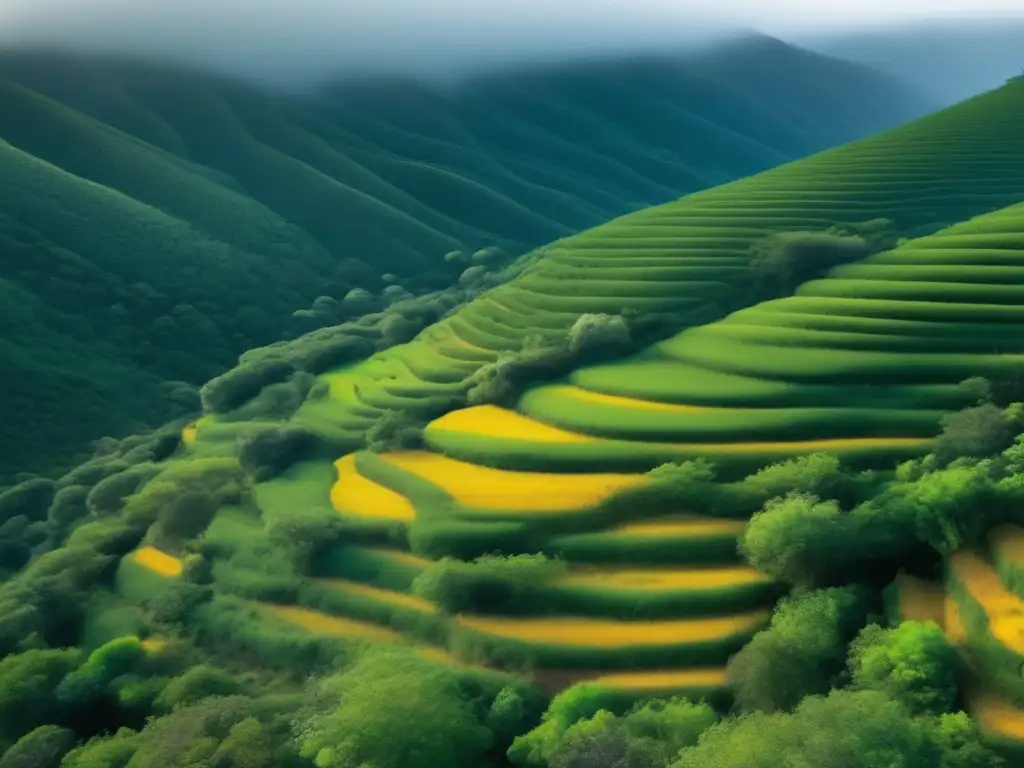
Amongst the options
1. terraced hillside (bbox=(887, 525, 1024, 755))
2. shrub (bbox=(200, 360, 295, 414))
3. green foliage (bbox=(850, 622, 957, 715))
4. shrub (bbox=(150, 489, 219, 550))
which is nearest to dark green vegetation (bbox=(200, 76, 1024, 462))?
shrub (bbox=(200, 360, 295, 414))

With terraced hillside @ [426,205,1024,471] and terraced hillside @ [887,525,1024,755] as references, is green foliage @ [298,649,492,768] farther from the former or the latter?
terraced hillside @ [887,525,1024,755]

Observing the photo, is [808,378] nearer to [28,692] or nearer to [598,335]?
[598,335]

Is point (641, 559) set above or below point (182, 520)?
above

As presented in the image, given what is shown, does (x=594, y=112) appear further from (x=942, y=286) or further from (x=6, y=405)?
(x=942, y=286)

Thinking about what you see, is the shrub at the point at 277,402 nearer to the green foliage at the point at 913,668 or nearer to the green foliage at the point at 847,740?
the green foliage at the point at 913,668

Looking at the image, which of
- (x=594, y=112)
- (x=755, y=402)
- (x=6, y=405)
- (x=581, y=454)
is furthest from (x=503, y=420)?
(x=594, y=112)

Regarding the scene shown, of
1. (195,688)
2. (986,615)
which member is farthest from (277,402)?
(986,615)
